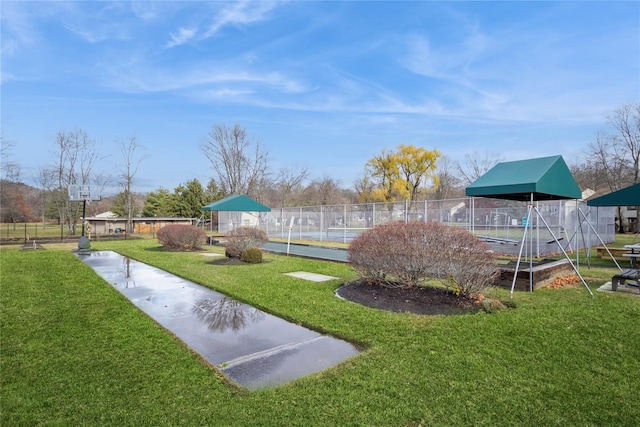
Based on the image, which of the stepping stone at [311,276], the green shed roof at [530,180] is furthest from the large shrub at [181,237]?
the green shed roof at [530,180]

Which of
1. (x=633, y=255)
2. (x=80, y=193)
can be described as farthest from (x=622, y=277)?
(x=80, y=193)

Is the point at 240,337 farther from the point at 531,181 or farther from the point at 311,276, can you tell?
the point at 531,181

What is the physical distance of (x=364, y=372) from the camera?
11.3 feet

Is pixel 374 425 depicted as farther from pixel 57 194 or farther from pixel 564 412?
pixel 57 194

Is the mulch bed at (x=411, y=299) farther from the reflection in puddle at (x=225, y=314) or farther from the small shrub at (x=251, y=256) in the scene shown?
the small shrub at (x=251, y=256)

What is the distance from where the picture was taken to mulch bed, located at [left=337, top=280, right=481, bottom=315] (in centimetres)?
565

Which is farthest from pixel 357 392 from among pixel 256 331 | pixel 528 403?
pixel 256 331

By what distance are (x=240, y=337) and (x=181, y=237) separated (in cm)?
1284

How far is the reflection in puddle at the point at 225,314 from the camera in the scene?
203 inches

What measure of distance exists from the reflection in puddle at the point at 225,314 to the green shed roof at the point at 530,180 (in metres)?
5.59

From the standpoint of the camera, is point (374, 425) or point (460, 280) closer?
point (374, 425)

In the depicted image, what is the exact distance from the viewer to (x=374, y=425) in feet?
8.46

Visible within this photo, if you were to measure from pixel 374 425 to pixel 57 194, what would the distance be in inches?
1804

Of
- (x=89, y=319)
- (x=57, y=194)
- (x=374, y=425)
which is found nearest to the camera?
(x=374, y=425)
